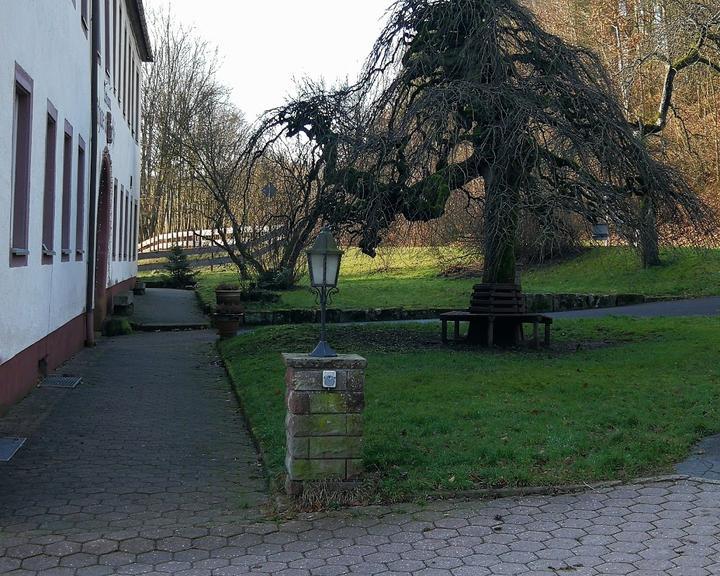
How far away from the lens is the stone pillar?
659 centimetres

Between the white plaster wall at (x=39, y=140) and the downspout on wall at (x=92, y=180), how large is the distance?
50cm

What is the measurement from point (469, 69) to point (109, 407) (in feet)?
23.9

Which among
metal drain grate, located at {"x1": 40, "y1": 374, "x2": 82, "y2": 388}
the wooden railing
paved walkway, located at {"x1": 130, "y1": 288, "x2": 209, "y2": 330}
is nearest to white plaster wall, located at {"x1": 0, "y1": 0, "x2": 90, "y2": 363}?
metal drain grate, located at {"x1": 40, "y1": 374, "x2": 82, "y2": 388}

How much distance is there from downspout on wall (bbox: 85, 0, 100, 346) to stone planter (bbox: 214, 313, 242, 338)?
8.36 feet

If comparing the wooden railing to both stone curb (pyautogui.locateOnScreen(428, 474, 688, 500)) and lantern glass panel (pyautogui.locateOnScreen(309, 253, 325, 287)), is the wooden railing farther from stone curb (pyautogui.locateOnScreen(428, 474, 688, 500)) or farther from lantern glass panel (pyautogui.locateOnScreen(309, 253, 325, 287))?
stone curb (pyautogui.locateOnScreen(428, 474, 688, 500))

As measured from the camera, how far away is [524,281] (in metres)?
34.8

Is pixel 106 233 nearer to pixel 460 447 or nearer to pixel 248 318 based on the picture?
pixel 248 318

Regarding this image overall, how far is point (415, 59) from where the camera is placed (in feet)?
47.8

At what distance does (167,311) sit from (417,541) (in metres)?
20.2

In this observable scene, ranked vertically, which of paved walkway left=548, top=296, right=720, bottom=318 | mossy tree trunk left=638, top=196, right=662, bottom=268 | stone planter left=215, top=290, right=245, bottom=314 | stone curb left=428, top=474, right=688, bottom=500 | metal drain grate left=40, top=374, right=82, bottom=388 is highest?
mossy tree trunk left=638, top=196, right=662, bottom=268

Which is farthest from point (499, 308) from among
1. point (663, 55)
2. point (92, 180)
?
point (663, 55)

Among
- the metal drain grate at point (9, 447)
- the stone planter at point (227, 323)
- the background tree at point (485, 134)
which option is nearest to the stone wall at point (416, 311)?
the stone planter at point (227, 323)

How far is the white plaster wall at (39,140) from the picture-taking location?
31.1 feet

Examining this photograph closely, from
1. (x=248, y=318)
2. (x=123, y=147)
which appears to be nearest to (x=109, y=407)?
(x=248, y=318)
